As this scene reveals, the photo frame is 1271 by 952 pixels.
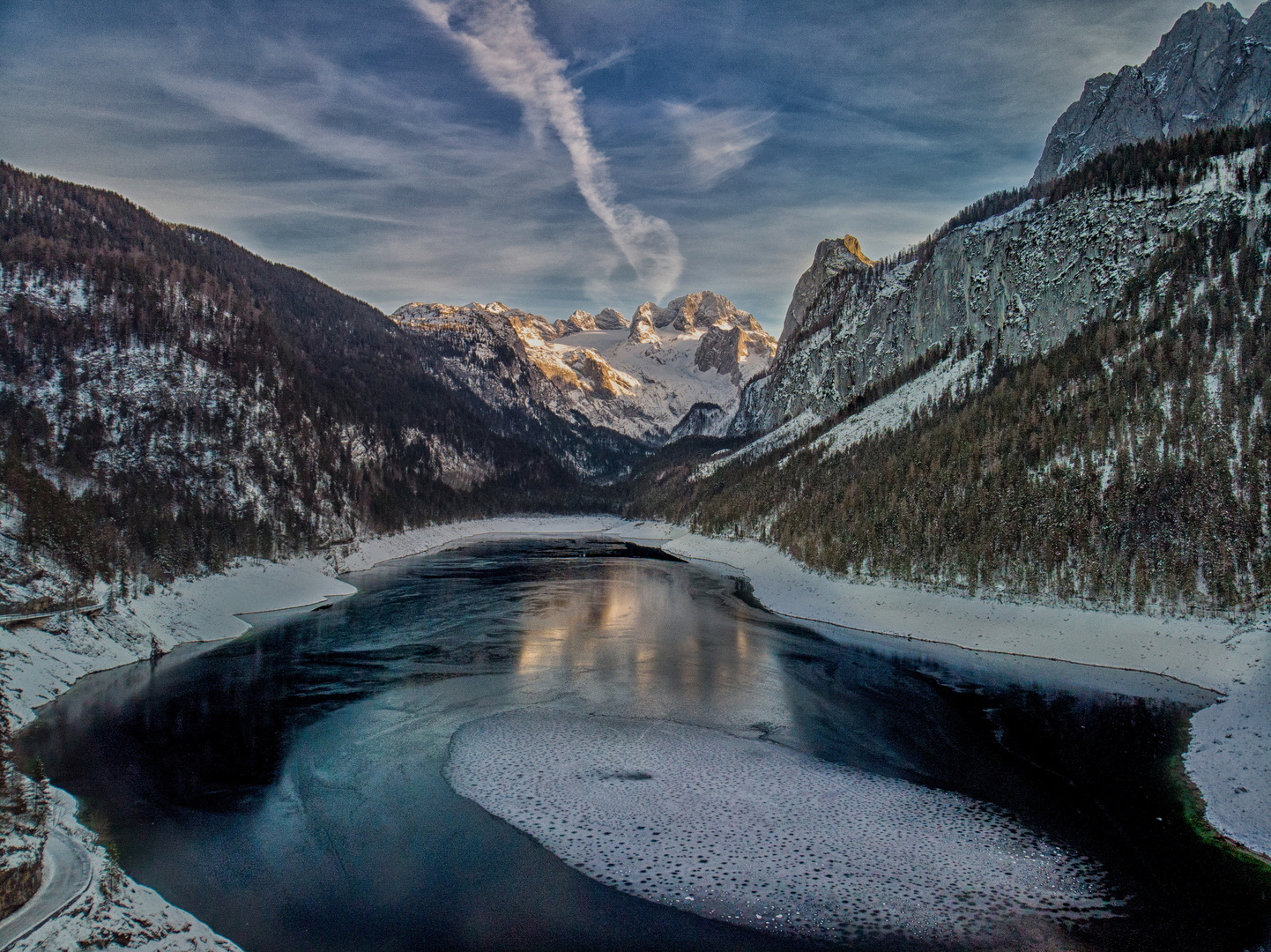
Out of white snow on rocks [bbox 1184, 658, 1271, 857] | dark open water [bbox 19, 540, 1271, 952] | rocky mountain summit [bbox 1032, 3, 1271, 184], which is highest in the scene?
rocky mountain summit [bbox 1032, 3, 1271, 184]

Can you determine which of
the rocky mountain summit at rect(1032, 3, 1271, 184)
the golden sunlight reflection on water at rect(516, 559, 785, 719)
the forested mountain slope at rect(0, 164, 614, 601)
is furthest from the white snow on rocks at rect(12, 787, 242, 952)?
the rocky mountain summit at rect(1032, 3, 1271, 184)

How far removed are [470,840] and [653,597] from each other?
48.9 metres

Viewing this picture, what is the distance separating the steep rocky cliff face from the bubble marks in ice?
9611cm

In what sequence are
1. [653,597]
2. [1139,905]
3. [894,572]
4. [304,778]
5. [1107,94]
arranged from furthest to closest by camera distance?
[1107,94]
[653,597]
[894,572]
[304,778]
[1139,905]

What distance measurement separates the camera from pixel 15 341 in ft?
332

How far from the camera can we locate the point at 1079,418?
65.0 meters

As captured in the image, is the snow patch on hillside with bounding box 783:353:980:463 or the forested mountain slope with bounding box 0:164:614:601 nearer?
the forested mountain slope with bounding box 0:164:614:601

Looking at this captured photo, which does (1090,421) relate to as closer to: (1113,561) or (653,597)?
(1113,561)

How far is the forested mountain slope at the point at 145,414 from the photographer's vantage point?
60562 millimetres

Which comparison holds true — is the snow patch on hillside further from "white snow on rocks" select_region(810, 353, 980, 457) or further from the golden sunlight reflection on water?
the golden sunlight reflection on water

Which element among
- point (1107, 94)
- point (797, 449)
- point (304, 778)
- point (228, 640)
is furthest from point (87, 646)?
point (1107, 94)

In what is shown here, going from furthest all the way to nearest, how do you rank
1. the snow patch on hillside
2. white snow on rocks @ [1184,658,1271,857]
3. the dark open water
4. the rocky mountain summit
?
the rocky mountain summit
the snow patch on hillside
white snow on rocks @ [1184,658,1271,857]
the dark open water

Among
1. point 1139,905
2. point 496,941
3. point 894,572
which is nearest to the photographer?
point 496,941

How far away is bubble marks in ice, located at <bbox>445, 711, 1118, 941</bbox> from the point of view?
15.9 m
